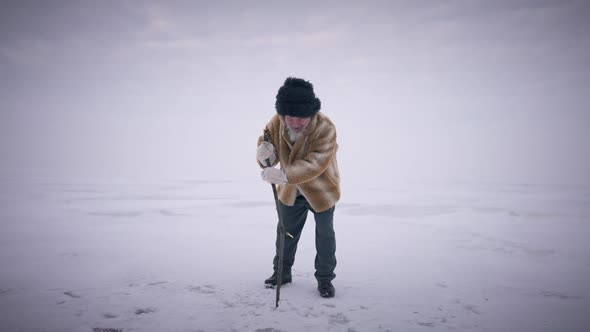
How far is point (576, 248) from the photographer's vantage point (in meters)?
3.86

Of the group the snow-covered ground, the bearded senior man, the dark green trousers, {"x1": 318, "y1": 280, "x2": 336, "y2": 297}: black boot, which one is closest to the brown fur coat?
the bearded senior man

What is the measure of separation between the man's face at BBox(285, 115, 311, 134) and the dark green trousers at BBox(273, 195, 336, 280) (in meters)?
0.59

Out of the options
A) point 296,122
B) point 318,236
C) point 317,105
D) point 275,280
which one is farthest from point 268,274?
point 317,105

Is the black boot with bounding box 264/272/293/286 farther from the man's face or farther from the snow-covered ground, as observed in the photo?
the man's face

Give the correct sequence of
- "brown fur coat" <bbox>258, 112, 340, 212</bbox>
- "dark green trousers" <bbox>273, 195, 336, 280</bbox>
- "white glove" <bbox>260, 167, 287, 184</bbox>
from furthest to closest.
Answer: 1. "dark green trousers" <bbox>273, 195, 336, 280</bbox>
2. "brown fur coat" <bbox>258, 112, 340, 212</bbox>
3. "white glove" <bbox>260, 167, 287, 184</bbox>

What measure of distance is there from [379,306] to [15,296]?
8.74ft

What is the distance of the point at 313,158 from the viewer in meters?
2.21

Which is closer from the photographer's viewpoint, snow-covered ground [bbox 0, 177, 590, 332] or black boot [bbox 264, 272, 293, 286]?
snow-covered ground [bbox 0, 177, 590, 332]

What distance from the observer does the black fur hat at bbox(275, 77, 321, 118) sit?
7.13 feet

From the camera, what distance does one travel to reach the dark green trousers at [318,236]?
7.93 feet

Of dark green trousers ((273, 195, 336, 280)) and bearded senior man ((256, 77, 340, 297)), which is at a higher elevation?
bearded senior man ((256, 77, 340, 297))

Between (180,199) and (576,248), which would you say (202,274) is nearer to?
(576,248)

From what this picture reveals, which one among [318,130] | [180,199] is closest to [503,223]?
[318,130]

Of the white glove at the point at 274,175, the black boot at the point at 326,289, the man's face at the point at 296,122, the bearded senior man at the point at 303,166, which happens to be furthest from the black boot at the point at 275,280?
the man's face at the point at 296,122
